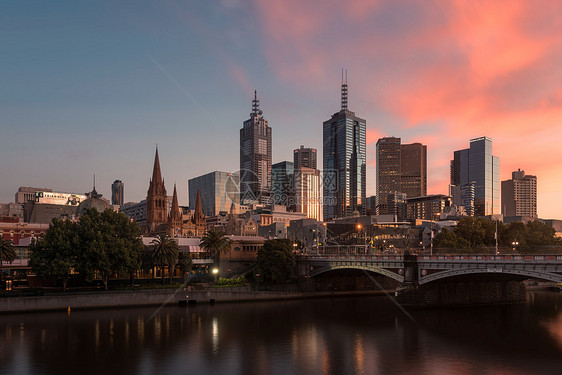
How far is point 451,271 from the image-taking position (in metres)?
82.5

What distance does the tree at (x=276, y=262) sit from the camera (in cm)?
11198

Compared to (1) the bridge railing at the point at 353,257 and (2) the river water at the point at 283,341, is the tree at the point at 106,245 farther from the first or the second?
(1) the bridge railing at the point at 353,257

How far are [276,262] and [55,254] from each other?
44.0 metres

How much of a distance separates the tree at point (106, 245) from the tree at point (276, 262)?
2702 cm

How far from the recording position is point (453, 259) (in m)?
82.9

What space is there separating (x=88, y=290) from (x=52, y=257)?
29.4 feet

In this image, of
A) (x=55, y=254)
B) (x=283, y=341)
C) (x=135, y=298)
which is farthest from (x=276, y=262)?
(x=283, y=341)

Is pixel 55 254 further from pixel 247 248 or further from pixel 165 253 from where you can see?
pixel 247 248

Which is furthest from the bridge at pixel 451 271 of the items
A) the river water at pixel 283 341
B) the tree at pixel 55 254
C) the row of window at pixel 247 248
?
the tree at pixel 55 254

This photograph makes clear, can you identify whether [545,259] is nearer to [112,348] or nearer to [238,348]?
[238,348]

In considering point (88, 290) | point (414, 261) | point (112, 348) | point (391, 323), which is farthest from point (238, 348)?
→ point (88, 290)

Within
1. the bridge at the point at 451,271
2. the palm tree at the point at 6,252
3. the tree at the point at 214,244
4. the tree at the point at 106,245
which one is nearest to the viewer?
the bridge at the point at 451,271

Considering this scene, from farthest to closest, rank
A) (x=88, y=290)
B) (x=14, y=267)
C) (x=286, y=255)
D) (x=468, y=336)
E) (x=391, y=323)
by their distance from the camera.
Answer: (x=286, y=255), (x=14, y=267), (x=88, y=290), (x=391, y=323), (x=468, y=336)

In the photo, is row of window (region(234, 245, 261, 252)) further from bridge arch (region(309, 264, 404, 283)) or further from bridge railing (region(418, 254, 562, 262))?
bridge railing (region(418, 254, 562, 262))
